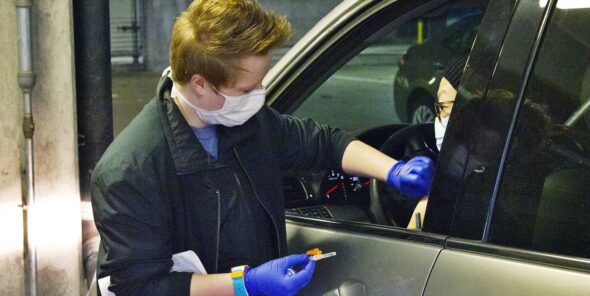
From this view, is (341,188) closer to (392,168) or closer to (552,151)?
(392,168)

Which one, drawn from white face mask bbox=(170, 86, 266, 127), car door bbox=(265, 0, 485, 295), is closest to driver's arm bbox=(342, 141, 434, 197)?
car door bbox=(265, 0, 485, 295)

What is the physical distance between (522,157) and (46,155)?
3422 millimetres

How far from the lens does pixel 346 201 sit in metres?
3.42

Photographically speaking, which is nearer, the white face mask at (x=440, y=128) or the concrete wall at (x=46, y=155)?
the white face mask at (x=440, y=128)

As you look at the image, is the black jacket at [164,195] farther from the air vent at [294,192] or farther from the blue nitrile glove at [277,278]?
the air vent at [294,192]

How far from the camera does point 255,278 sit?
253cm

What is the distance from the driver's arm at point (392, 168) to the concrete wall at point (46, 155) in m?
2.49

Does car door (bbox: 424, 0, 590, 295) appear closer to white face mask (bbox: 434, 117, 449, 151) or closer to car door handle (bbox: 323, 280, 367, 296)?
car door handle (bbox: 323, 280, 367, 296)

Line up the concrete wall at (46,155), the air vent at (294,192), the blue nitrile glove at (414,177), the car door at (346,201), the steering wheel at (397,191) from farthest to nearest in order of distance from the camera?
the concrete wall at (46,155) < the air vent at (294,192) < the steering wheel at (397,191) < the blue nitrile glove at (414,177) < the car door at (346,201)

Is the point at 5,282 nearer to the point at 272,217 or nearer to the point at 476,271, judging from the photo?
the point at 272,217

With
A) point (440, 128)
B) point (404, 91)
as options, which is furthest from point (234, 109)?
point (404, 91)

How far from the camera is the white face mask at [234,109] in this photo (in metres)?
2.61

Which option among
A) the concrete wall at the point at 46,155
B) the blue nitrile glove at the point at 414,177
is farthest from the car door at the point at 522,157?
the concrete wall at the point at 46,155

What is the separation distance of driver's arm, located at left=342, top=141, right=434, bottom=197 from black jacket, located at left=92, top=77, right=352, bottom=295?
0.25m
